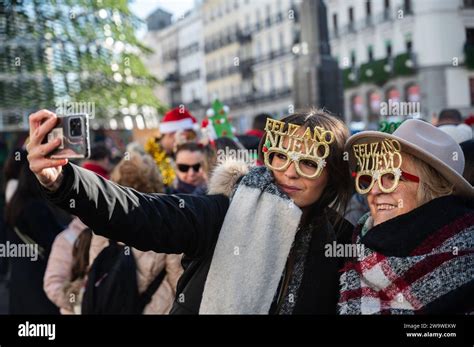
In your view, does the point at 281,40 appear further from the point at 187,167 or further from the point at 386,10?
the point at 187,167

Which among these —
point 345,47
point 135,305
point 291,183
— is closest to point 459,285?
point 291,183

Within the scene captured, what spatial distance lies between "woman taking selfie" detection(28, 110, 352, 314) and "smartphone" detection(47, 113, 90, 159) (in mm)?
242

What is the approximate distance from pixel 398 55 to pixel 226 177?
43.1 metres

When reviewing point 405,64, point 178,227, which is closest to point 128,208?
point 178,227

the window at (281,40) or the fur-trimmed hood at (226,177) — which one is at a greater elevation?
the window at (281,40)

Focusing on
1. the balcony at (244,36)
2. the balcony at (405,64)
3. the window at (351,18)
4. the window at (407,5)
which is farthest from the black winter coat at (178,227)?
the balcony at (244,36)

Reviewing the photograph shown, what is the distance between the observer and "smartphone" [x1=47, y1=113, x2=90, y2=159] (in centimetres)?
256

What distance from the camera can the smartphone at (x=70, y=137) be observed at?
8.39 feet

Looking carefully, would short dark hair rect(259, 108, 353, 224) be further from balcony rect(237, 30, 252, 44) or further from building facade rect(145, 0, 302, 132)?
balcony rect(237, 30, 252, 44)

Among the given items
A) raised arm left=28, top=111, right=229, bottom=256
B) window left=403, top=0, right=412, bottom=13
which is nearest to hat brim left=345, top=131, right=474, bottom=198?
raised arm left=28, top=111, right=229, bottom=256

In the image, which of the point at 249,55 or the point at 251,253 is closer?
the point at 251,253

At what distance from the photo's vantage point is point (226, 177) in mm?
3332

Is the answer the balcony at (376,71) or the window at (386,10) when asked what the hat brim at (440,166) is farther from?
the window at (386,10)

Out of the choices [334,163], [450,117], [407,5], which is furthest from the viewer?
[407,5]
